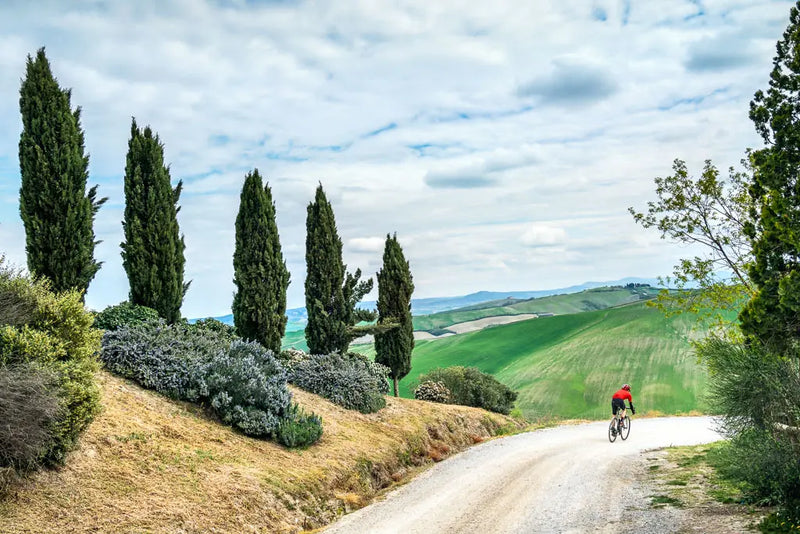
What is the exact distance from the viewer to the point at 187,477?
12.0 meters

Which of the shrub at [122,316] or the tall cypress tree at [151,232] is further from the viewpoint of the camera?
the tall cypress tree at [151,232]

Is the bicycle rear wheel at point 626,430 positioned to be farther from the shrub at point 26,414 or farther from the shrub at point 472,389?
the shrub at point 26,414

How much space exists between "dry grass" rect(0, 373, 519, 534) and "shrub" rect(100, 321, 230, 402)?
457mm

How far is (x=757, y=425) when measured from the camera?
1234 centimetres

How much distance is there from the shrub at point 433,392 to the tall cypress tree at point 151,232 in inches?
561

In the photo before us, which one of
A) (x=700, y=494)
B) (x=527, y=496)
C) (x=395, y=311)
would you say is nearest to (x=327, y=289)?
(x=395, y=311)

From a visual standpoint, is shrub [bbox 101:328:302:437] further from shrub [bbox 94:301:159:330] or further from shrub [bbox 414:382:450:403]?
shrub [bbox 414:382:450:403]

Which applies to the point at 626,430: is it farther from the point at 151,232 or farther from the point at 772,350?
the point at 151,232

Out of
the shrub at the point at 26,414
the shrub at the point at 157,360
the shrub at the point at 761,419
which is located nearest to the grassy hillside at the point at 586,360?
the shrub at the point at 157,360

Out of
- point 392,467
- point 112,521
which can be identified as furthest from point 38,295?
point 392,467

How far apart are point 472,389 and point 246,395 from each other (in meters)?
19.1

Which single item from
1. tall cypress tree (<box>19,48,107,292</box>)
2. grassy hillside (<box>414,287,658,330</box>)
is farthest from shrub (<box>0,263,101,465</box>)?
grassy hillside (<box>414,287,658,330</box>)

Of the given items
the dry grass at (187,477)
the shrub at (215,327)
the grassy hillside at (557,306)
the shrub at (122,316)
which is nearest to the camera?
the dry grass at (187,477)

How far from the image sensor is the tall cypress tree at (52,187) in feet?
66.7
